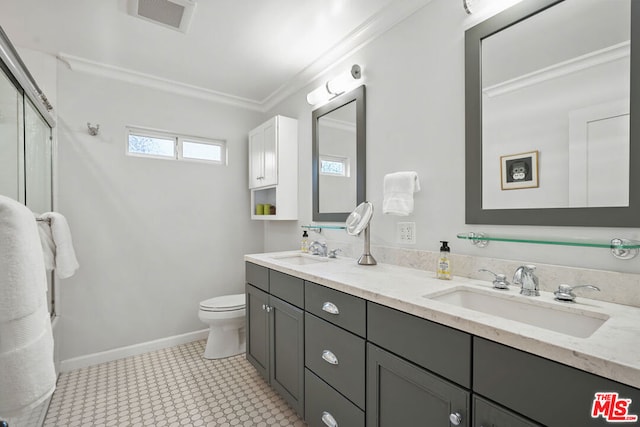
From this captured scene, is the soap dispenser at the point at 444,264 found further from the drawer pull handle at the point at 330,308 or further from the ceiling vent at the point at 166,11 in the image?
the ceiling vent at the point at 166,11

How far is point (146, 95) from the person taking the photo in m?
2.63

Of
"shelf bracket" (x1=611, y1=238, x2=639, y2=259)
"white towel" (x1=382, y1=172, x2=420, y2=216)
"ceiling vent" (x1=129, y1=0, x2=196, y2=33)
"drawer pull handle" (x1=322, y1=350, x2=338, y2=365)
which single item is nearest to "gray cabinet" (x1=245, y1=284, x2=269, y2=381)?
"drawer pull handle" (x1=322, y1=350, x2=338, y2=365)

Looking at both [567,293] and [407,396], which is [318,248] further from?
[567,293]

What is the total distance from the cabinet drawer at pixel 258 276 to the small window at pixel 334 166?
0.89m

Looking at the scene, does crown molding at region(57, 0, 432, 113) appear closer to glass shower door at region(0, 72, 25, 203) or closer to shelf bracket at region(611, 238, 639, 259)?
glass shower door at region(0, 72, 25, 203)

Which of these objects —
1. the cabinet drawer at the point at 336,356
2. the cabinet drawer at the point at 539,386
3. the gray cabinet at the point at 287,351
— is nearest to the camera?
the cabinet drawer at the point at 539,386

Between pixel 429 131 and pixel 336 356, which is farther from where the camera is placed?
pixel 429 131

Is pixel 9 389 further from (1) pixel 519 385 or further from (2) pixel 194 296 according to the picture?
(2) pixel 194 296

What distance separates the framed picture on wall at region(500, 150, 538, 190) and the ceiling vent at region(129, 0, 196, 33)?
6.13 ft

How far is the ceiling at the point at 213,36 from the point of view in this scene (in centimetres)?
174

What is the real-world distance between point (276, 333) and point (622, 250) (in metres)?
1.66

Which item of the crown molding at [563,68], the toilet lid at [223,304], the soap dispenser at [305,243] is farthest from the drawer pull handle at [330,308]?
the toilet lid at [223,304]

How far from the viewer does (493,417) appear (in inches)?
30.7

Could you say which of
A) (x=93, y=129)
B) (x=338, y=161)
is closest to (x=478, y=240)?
(x=338, y=161)
